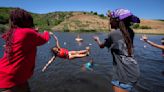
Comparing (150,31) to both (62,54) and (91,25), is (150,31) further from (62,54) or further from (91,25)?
(62,54)

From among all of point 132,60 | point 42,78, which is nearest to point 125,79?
point 132,60

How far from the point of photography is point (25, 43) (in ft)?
13.0

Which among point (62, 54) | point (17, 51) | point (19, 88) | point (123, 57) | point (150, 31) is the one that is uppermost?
point (17, 51)

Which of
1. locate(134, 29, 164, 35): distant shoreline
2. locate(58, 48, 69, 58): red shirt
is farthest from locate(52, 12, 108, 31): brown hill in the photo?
locate(58, 48, 69, 58): red shirt

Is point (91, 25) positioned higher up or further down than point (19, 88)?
further down

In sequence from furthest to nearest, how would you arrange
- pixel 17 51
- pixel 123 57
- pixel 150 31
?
pixel 150 31 → pixel 123 57 → pixel 17 51

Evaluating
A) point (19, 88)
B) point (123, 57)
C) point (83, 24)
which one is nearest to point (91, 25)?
point (83, 24)

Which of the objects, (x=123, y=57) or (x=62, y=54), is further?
(x=62, y=54)

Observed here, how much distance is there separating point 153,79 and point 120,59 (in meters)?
13.3

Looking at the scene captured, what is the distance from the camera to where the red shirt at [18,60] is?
3.91m

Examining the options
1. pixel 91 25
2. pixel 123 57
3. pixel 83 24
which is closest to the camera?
pixel 123 57

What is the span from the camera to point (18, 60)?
13.0 ft

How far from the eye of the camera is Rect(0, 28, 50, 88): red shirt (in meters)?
3.91

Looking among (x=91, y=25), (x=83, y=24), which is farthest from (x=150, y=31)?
(x=83, y=24)
